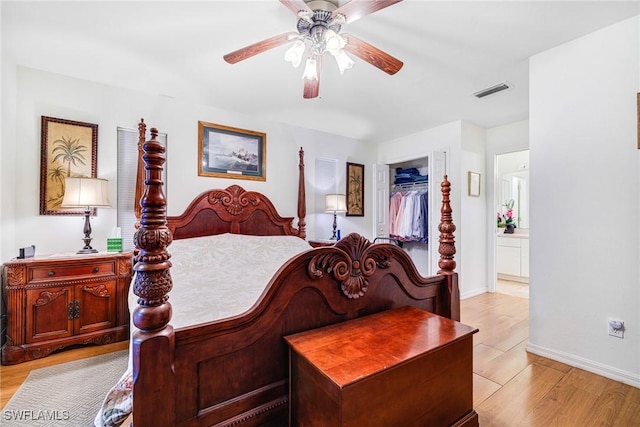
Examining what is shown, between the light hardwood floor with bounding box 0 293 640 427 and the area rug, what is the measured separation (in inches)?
4.3

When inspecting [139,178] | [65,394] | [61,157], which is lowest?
[65,394]

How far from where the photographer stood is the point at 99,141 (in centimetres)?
274

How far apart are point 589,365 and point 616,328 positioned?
1.13 ft

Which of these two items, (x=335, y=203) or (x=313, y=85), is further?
(x=335, y=203)

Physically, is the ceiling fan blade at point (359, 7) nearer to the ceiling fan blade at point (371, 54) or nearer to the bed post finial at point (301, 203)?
the ceiling fan blade at point (371, 54)

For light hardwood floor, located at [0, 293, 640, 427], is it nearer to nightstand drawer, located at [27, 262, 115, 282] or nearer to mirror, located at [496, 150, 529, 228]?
nightstand drawer, located at [27, 262, 115, 282]

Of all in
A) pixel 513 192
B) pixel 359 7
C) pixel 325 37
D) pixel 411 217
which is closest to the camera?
pixel 359 7

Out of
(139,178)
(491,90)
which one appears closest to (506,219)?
(491,90)

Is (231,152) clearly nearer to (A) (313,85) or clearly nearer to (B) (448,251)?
(A) (313,85)

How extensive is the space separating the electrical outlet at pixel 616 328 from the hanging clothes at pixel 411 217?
261cm

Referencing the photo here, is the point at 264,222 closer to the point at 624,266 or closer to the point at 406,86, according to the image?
the point at 406,86

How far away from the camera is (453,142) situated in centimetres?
391

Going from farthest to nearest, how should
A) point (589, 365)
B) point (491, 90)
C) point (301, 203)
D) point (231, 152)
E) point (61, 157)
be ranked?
point (301, 203) → point (231, 152) → point (491, 90) → point (61, 157) → point (589, 365)

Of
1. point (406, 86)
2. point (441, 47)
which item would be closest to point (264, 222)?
point (406, 86)
